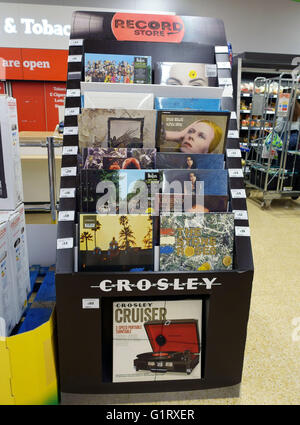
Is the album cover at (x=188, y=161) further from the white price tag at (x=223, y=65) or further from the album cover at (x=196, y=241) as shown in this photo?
the white price tag at (x=223, y=65)

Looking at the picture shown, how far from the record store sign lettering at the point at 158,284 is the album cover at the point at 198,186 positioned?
0.30 m

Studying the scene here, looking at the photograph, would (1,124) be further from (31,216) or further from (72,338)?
(31,216)

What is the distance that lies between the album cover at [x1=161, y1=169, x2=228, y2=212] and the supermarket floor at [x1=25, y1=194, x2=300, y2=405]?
2.85 ft

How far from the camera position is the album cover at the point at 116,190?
1389 mm

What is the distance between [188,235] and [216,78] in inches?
35.0

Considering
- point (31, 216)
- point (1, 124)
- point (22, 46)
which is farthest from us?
point (22, 46)

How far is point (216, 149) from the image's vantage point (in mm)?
1539

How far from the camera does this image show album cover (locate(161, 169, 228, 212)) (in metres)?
1.43

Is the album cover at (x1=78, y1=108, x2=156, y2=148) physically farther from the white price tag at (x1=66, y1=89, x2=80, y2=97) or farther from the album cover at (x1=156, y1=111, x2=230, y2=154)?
the white price tag at (x1=66, y1=89, x2=80, y2=97)

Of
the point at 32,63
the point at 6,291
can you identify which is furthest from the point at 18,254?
the point at 32,63

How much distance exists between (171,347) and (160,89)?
1180 mm

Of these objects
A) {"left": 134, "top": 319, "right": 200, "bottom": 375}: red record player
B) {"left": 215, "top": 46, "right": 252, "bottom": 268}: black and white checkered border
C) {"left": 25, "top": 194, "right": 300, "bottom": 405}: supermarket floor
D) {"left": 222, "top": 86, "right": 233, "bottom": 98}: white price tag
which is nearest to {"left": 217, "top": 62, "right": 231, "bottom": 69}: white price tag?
{"left": 215, "top": 46, "right": 252, "bottom": 268}: black and white checkered border

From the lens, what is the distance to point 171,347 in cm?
149
